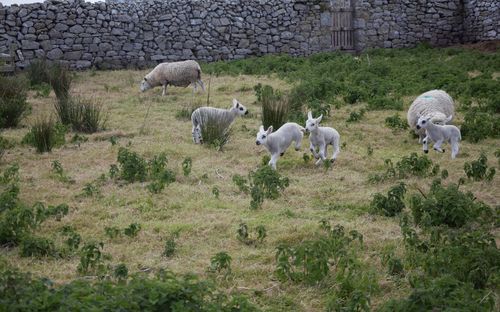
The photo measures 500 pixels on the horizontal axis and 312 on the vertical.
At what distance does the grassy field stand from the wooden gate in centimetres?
1027

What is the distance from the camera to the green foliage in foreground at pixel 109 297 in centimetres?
373

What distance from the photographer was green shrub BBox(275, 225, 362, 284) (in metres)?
5.21

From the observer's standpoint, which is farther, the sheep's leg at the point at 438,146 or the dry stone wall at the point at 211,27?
the dry stone wall at the point at 211,27

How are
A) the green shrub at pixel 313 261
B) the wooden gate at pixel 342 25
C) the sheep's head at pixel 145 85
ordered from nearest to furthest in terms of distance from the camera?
the green shrub at pixel 313 261
the sheep's head at pixel 145 85
the wooden gate at pixel 342 25

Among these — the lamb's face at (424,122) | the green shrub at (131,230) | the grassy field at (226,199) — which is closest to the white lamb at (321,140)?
the grassy field at (226,199)

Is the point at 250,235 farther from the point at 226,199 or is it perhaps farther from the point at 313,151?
the point at 313,151

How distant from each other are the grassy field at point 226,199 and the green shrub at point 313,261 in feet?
0.29

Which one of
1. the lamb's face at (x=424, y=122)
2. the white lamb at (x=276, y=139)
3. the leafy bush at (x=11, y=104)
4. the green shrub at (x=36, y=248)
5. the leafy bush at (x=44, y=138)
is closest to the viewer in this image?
the green shrub at (x=36, y=248)

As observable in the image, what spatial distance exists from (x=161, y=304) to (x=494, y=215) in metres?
3.90

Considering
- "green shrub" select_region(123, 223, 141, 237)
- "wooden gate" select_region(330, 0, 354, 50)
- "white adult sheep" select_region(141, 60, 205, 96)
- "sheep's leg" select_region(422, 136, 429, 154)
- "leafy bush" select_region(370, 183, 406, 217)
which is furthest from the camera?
"wooden gate" select_region(330, 0, 354, 50)

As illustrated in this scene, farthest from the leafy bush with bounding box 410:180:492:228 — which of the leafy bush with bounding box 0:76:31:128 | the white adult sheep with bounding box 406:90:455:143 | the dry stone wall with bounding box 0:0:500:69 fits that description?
the dry stone wall with bounding box 0:0:500:69

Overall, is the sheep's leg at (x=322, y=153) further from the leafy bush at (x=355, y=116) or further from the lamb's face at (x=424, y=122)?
the leafy bush at (x=355, y=116)

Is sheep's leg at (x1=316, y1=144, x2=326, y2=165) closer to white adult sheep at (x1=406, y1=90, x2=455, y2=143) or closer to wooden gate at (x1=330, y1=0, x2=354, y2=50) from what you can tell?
white adult sheep at (x1=406, y1=90, x2=455, y2=143)

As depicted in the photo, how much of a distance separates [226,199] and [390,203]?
1774mm
